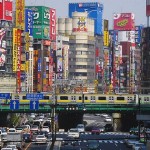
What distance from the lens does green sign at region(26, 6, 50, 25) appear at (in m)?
156

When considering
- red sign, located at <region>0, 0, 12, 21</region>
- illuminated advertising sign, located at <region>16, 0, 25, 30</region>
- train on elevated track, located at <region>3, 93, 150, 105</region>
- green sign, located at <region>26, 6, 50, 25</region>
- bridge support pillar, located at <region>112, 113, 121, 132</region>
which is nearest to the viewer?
train on elevated track, located at <region>3, 93, 150, 105</region>

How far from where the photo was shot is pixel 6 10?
416ft

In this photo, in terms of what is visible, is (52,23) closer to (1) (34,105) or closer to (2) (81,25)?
(2) (81,25)

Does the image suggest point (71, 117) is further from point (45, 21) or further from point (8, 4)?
point (45, 21)

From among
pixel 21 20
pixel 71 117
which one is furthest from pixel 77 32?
pixel 71 117

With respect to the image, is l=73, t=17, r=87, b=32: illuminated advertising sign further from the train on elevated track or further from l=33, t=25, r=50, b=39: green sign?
the train on elevated track

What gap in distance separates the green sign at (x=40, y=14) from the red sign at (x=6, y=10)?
1091 inches

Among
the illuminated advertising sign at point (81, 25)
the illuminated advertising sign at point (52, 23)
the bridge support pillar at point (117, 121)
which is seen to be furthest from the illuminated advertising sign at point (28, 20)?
the illuminated advertising sign at point (81, 25)

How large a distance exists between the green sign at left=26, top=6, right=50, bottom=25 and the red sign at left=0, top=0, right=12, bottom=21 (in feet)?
90.9

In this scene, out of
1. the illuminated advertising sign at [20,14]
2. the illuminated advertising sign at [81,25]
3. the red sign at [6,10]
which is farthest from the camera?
the illuminated advertising sign at [81,25]

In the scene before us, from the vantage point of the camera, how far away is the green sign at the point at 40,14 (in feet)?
513

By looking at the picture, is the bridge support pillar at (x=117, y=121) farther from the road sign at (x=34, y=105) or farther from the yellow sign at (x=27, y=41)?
the yellow sign at (x=27, y=41)

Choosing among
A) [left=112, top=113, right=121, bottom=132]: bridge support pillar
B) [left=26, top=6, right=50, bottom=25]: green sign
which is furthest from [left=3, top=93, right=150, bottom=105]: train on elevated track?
[left=26, top=6, right=50, bottom=25]: green sign

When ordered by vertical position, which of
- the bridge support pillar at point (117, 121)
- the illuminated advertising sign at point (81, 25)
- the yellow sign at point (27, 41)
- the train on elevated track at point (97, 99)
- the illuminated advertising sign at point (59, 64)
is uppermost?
the illuminated advertising sign at point (81, 25)
